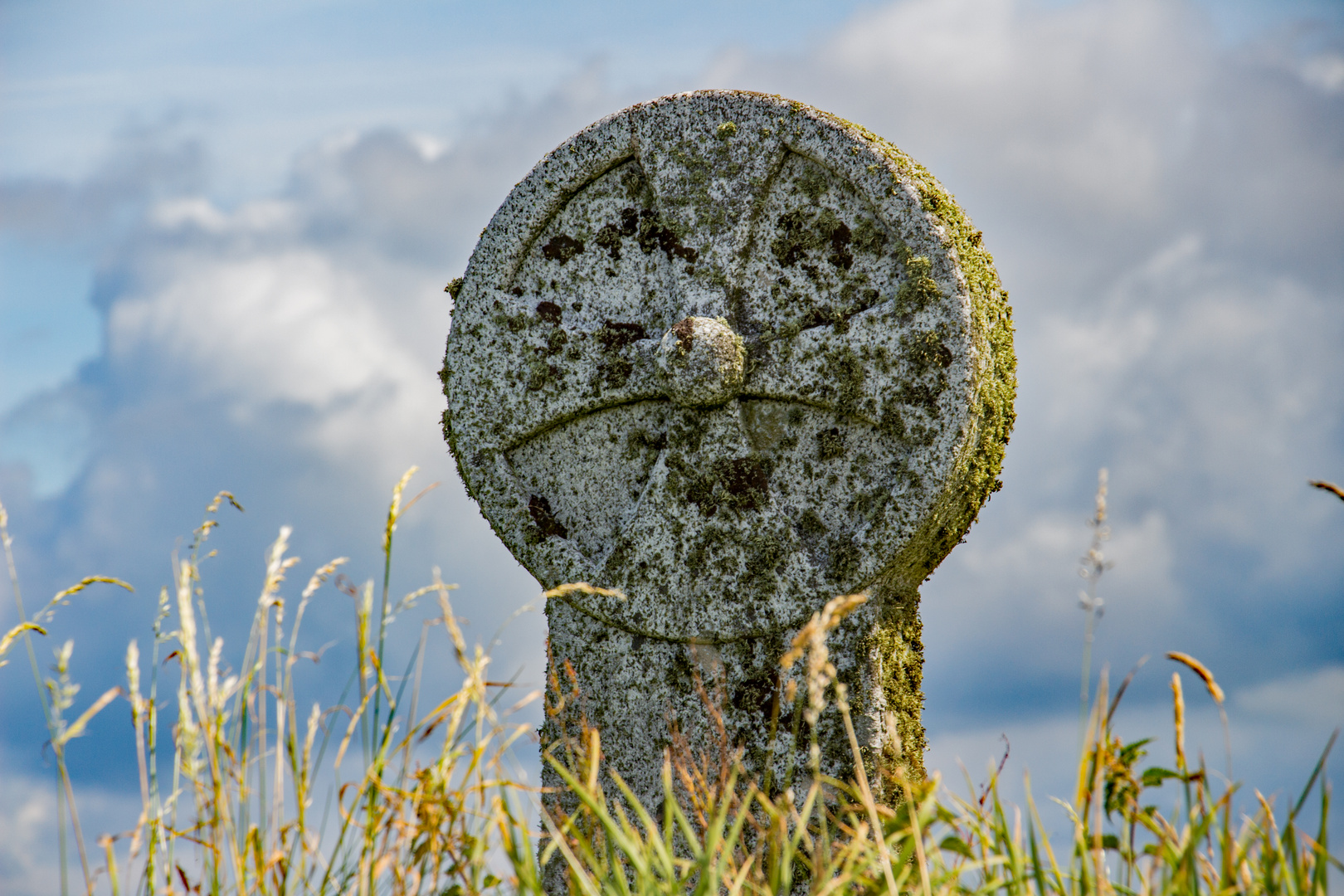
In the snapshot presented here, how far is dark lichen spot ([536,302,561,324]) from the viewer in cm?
419

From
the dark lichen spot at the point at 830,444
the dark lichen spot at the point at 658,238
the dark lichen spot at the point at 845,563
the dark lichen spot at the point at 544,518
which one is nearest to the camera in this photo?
the dark lichen spot at the point at 845,563

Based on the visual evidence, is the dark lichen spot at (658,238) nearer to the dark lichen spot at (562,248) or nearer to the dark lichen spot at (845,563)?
the dark lichen spot at (562,248)

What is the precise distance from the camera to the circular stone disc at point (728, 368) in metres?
3.74

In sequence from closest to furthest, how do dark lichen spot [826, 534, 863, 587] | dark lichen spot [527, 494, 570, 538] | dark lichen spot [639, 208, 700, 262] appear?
1. dark lichen spot [826, 534, 863, 587]
2. dark lichen spot [639, 208, 700, 262]
3. dark lichen spot [527, 494, 570, 538]

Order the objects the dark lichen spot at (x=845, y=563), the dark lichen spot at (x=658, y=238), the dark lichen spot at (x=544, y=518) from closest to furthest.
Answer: the dark lichen spot at (x=845, y=563)
the dark lichen spot at (x=658, y=238)
the dark lichen spot at (x=544, y=518)

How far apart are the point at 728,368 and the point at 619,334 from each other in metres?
0.49

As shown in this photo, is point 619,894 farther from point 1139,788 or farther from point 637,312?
point 637,312

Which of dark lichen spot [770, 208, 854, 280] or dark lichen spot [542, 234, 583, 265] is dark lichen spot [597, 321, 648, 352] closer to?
dark lichen spot [542, 234, 583, 265]

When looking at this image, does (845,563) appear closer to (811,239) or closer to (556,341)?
(811,239)

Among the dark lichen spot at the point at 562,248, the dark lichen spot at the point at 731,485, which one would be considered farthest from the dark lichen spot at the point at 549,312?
the dark lichen spot at the point at 731,485

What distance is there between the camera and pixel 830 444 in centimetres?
385

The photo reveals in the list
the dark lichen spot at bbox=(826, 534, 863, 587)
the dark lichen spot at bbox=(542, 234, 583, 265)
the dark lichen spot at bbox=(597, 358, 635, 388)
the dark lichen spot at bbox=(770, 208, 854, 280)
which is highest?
the dark lichen spot at bbox=(542, 234, 583, 265)

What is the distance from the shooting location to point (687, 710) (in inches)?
152

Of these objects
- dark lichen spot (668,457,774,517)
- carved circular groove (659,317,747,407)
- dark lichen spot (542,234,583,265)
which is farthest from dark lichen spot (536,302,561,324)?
dark lichen spot (668,457,774,517)
